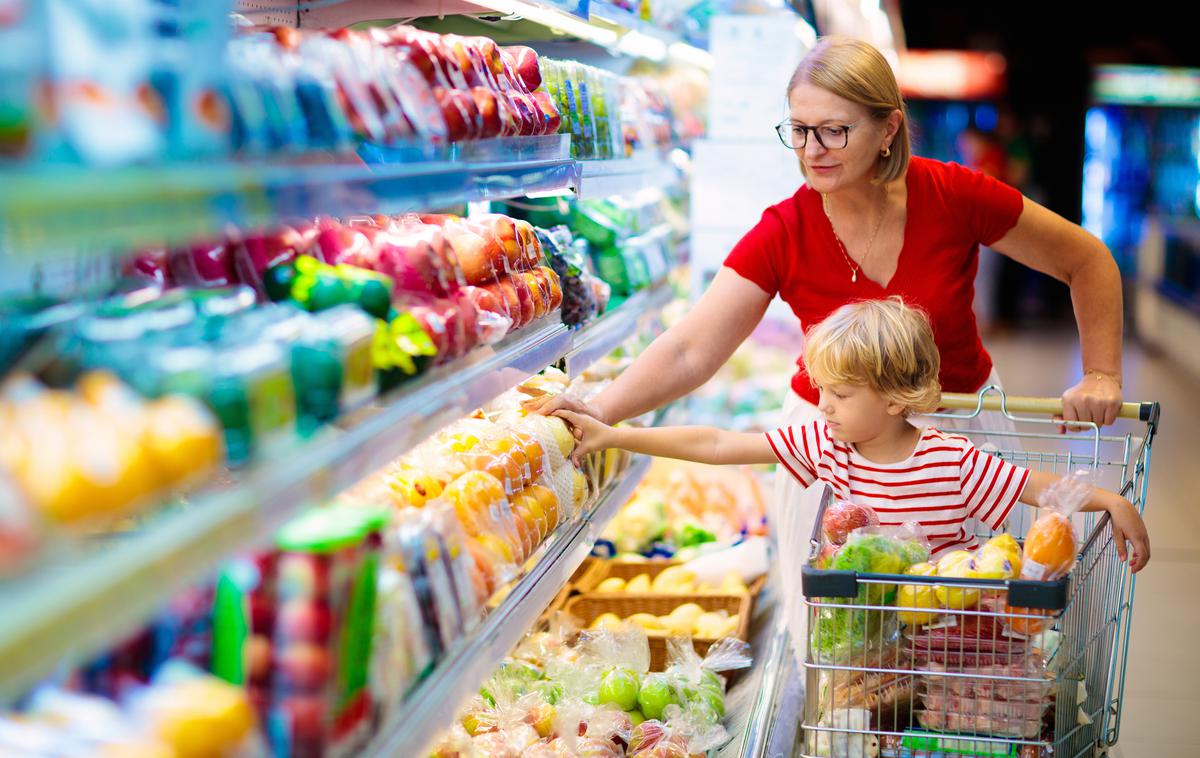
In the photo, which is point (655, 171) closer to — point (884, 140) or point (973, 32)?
point (884, 140)

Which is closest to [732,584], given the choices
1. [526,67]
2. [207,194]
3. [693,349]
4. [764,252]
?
[693,349]

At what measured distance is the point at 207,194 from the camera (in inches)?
47.4

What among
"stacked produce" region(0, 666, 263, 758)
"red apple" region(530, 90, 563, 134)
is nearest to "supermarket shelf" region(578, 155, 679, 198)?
"red apple" region(530, 90, 563, 134)

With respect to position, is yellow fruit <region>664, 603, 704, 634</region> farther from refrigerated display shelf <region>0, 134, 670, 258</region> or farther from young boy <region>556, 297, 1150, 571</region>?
refrigerated display shelf <region>0, 134, 670, 258</region>

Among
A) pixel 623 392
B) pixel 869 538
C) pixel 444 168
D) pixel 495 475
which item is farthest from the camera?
pixel 623 392

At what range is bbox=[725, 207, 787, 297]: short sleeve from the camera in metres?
3.05

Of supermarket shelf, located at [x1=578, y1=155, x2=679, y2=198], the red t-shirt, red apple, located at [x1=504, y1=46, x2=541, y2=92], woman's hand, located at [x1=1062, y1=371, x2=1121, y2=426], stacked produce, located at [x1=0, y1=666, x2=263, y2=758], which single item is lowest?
woman's hand, located at [x1=1062, y1=371, x2=1121, y2=426]

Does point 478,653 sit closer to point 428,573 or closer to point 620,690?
point 428,573

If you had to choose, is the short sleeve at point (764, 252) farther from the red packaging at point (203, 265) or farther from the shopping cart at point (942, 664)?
the red packaging at point (203, 265)

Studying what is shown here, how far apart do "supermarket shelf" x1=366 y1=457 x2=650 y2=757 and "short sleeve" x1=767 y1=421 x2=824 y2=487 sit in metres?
0.49

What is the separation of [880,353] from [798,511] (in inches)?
30.8

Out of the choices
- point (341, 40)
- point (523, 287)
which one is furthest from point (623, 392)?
point (341, 40)

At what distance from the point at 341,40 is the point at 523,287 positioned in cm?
81

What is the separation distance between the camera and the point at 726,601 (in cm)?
365
